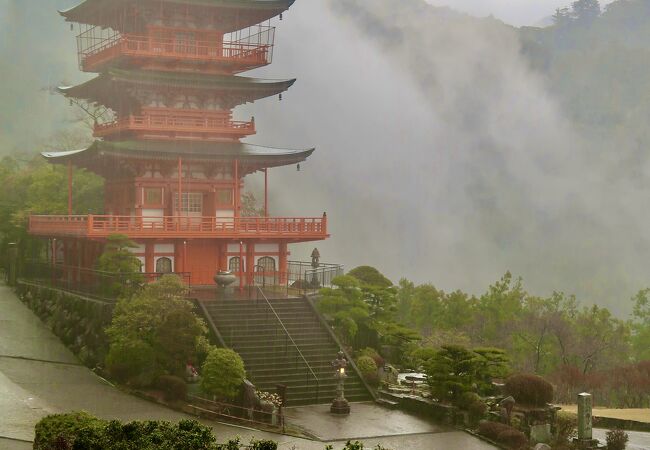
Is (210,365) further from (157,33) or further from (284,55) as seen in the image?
(284,55)

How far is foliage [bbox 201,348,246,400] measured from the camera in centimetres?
2741

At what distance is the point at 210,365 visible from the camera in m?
27.6

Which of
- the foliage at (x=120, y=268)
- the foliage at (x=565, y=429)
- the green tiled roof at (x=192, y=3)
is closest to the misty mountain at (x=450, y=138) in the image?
the green tiled roof at (x=192, y=3)

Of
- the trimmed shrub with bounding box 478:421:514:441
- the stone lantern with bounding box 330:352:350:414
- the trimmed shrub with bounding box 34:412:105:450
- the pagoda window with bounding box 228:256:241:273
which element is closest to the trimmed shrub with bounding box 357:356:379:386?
the stone lantern with bounding box 330:352:350:414

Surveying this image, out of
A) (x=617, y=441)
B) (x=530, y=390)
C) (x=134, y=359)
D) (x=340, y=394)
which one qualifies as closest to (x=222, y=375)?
(x=134, y=359)

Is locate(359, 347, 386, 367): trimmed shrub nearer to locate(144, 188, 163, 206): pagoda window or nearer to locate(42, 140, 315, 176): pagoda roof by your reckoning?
locate(42, 140, 315, 176): pagoda roof

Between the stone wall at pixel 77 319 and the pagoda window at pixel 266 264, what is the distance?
826 centimetres

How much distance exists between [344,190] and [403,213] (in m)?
8.63

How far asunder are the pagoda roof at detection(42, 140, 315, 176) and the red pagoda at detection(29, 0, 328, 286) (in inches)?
2.1

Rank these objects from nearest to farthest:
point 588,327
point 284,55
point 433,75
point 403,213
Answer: point 588,327, point 284,55, point 403,213, point 433,75

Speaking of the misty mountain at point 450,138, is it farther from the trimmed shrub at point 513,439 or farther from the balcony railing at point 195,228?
the trimmed shrub at point 513,439

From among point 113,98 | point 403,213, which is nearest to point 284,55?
point 403,213

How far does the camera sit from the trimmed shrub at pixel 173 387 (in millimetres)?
28609

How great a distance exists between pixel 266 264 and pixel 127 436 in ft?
71.4
